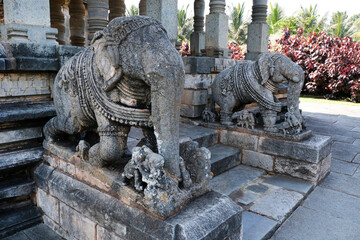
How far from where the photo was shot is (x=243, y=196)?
3.25m

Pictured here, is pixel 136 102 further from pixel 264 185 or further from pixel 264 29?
pixel 264 29

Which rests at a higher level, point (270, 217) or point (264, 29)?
point (264, 29)

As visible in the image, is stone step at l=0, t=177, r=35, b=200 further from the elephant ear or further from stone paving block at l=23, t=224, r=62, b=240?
the elephant ear

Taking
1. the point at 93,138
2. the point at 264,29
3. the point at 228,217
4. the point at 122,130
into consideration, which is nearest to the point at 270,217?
the point at 228,217

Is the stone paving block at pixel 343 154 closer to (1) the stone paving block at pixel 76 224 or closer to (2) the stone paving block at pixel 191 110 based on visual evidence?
(2) the stone paving block at pixel 191 110

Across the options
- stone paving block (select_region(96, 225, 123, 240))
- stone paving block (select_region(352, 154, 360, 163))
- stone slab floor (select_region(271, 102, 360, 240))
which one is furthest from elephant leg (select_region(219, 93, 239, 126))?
stone paving block (select_region(96, 225, 123, 240))

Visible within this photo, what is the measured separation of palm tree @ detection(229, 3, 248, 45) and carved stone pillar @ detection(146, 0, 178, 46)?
86.9 ft

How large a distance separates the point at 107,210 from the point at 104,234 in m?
0.22

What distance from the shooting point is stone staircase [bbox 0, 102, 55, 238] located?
2703 mm

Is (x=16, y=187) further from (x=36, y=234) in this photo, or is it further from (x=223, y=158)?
(x=223, y=158)

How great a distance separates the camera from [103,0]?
15.2 feet

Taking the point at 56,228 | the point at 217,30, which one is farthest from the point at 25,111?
the point at 217,30

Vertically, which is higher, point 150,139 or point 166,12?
point 166,12

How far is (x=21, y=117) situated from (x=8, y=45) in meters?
0.71
